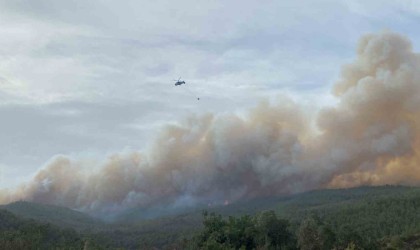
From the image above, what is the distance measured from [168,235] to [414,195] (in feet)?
297

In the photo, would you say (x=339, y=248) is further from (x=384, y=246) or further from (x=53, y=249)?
(x=53, y=249)

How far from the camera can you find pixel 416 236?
96.1m

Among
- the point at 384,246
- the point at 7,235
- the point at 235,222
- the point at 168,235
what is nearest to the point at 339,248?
the point at 384,246

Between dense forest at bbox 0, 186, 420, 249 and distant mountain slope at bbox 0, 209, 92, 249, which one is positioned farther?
distant mountain slope at bbox 0, 209, 92, 249

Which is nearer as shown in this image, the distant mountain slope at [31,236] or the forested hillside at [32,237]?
the forested hillside at [32,237]

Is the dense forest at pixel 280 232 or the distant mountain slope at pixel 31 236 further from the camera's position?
the distant mountain slope at pixel 31 236

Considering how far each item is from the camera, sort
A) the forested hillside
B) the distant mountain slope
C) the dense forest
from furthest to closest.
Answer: the distant mountain slope, the forested hillside, the dense forest

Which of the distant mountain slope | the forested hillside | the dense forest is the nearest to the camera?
the dense forest

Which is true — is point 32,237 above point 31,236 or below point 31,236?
below

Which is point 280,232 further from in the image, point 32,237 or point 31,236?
point 31,236

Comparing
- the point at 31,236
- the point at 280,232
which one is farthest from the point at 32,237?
the point at 280,232

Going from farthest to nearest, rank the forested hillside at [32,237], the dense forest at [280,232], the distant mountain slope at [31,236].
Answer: the distant mountain slope at [31,236]
the forested hillside at [32,237]
the dense forest at [280,232]

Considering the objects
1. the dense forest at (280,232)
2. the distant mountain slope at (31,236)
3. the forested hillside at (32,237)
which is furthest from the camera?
the distant mountain slope at (31,236)

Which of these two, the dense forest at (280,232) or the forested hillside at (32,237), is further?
the forested hillside at (32,237)
